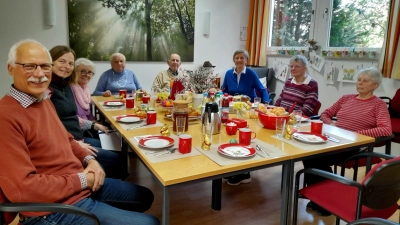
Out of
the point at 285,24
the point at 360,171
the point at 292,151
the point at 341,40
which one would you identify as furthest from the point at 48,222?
the point at 285,24

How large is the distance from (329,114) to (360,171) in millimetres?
1007

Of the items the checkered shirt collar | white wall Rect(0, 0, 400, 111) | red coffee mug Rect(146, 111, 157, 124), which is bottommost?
red coffee mug Rect(146, 111, 157, 124)

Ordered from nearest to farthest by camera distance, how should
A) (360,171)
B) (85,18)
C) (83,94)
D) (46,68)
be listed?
(46,68) → (83,94) → (360,171) → (85,18)

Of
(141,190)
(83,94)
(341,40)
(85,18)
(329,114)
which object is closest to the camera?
(141,190)

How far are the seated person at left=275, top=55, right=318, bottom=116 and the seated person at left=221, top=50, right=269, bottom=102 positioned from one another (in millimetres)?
444

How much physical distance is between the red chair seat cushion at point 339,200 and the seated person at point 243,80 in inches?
66.9

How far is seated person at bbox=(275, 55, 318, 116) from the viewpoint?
2.71 metres

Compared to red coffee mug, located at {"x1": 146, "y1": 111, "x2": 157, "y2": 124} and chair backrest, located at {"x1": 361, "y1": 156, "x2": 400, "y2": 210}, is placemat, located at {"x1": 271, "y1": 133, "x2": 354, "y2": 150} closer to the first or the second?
chair backrest, located at {"x1": 361, "y1": 156, "x2": 400, "y2": 210}

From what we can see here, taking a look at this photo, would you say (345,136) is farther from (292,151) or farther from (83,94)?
(83,94)

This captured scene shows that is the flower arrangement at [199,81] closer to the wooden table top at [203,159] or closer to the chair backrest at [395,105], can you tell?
the wooden table top at [203,159]

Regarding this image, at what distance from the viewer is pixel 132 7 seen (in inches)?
165

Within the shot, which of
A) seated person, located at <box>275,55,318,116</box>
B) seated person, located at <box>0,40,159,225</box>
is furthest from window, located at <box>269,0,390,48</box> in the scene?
seated person, located at <box>0,40,159,225</box>

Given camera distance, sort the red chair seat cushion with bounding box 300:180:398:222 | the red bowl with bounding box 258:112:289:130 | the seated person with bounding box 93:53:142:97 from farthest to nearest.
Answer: the seated person with bounding box 93:53:142:97, the red bowl with bounding box 258:112:289:130, the red chair seat cushion with bounding box 300:180:398:222

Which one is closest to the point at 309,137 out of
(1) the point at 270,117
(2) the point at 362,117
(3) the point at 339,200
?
(1) the point at 270,117
